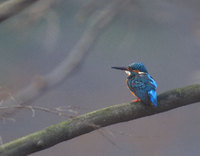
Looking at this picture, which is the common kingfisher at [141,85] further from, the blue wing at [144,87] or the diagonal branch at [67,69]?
the diagonal branch at [67,69]

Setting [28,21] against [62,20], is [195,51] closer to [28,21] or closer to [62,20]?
[62,20]

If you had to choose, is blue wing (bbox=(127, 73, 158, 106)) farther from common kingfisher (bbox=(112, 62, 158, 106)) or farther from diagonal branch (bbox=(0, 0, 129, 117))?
diagonal branch (bbox=(0, 0, 129, 117))

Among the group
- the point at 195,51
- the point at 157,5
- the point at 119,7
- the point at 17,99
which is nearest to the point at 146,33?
the point at 195,51

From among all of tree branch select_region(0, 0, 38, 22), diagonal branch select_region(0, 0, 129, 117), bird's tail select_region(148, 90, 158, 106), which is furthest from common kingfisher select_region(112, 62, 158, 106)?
tree branch select_region(0, 0, 38, 22)

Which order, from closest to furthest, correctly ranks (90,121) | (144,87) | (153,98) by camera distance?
(90,121), (153,98), (144,87)

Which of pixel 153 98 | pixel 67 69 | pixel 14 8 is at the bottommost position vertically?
pixel 153 98

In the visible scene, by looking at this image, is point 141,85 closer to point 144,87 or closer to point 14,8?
point 144,87

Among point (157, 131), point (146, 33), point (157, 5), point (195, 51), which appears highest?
point (157, 5)

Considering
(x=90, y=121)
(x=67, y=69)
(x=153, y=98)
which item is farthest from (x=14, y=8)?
(x=153, y=98)
